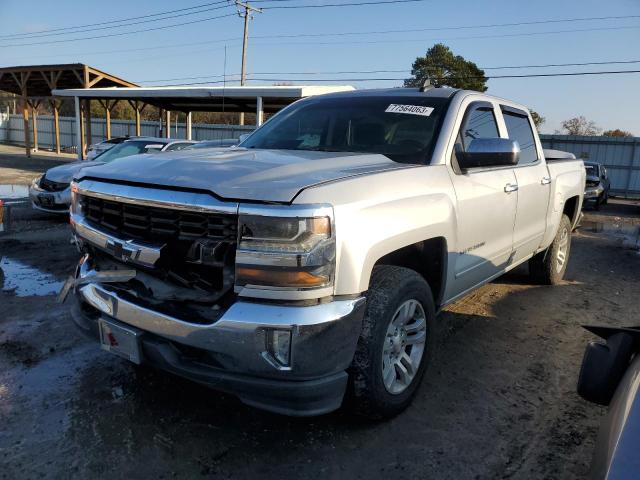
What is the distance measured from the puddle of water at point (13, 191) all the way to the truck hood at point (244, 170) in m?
11.0

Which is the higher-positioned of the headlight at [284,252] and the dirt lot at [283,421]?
the headlight at [284,252]

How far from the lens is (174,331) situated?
2543mm

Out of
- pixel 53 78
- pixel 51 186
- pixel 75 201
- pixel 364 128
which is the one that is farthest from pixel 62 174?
pixel 53 78

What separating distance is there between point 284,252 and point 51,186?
848 cm

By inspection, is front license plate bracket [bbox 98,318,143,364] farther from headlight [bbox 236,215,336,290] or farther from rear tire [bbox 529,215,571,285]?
rear tire [bbox 529,215,571,285]

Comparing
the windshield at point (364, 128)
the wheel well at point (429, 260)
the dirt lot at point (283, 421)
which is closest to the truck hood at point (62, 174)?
the dirt lot at point (283, 421)

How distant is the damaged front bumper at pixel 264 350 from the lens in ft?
7.74

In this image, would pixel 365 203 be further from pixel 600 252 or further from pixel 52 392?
pixel 600 252

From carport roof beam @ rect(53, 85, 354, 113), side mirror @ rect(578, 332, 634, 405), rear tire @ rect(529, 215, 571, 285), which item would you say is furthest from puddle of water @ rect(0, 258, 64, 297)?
carport roof beam @ rect(53, 85, 354, 113)

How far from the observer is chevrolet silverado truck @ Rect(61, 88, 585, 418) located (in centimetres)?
238

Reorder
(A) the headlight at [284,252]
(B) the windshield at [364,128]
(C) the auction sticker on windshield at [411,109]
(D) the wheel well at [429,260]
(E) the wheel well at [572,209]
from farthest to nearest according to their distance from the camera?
(E) the wheel well at [572,209] < (C) the auction sticker on windshield at [411,109] < (B) the windshield at [364,128] < (D) the wheel well at [429,260] < (A) the headlight at [284,252]

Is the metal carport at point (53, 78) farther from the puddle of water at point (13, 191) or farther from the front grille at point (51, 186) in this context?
the front grille at point (51, 186)

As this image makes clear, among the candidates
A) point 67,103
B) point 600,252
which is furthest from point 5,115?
point 600,252

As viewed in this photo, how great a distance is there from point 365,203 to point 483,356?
2.11 m
